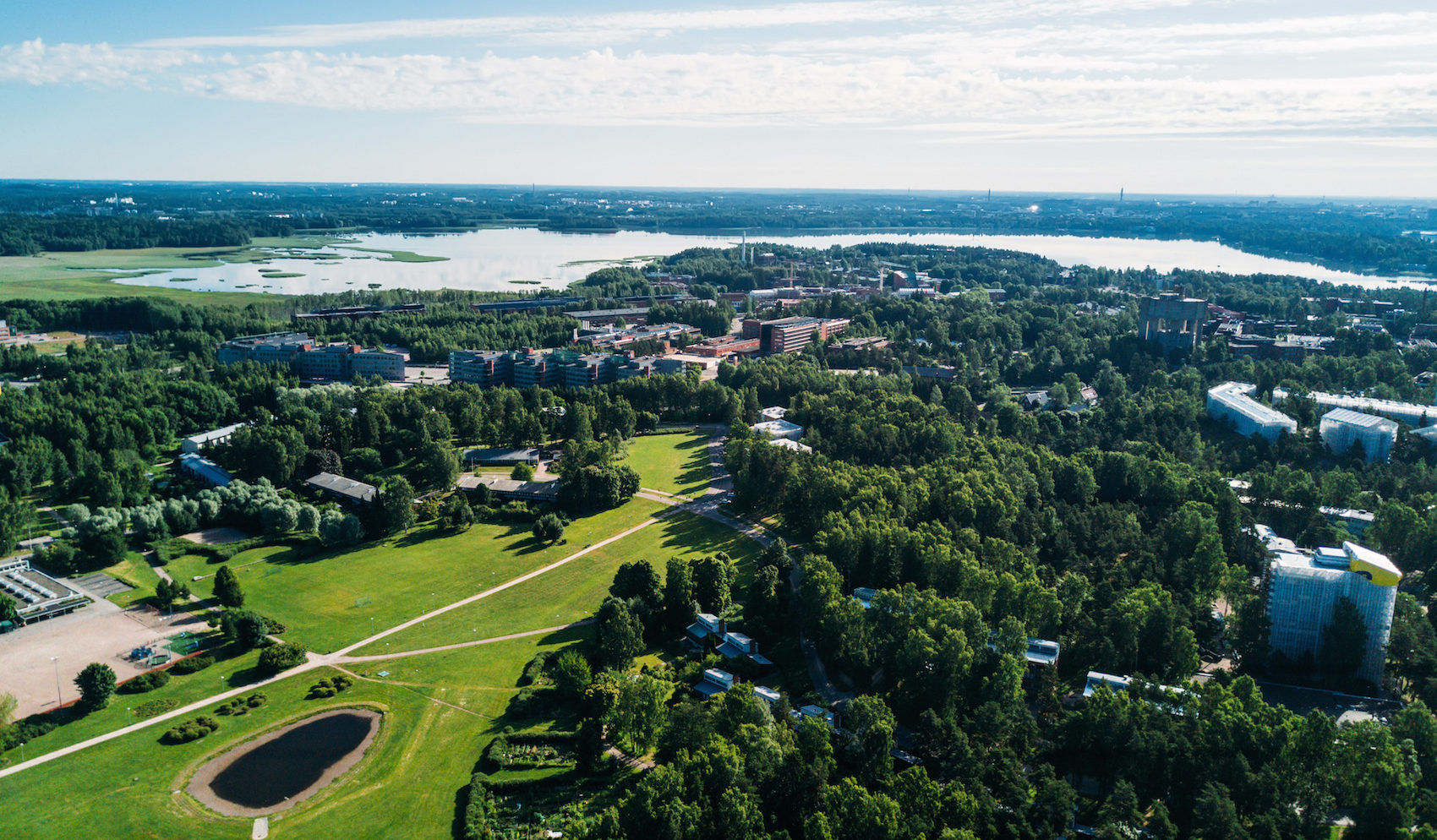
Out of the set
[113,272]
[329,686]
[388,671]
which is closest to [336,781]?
[329,686]

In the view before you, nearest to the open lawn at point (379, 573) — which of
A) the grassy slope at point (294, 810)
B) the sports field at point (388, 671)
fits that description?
the sports field at point (388, 671)

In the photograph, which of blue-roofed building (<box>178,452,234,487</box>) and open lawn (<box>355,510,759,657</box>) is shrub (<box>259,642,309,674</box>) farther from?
blue-roofed building (<box>178,452,234,487</box>)

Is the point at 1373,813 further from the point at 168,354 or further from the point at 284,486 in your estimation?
the point at 168,354

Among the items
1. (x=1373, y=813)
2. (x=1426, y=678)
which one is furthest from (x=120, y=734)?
(x=1426, y=678)

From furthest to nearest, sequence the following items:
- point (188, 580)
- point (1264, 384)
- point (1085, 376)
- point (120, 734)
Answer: point (1085, 376)
point (1264, 384)
point (188, 580)
point (120, 734)

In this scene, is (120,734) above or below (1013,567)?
below

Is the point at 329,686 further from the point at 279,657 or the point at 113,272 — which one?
the point at 113,272
